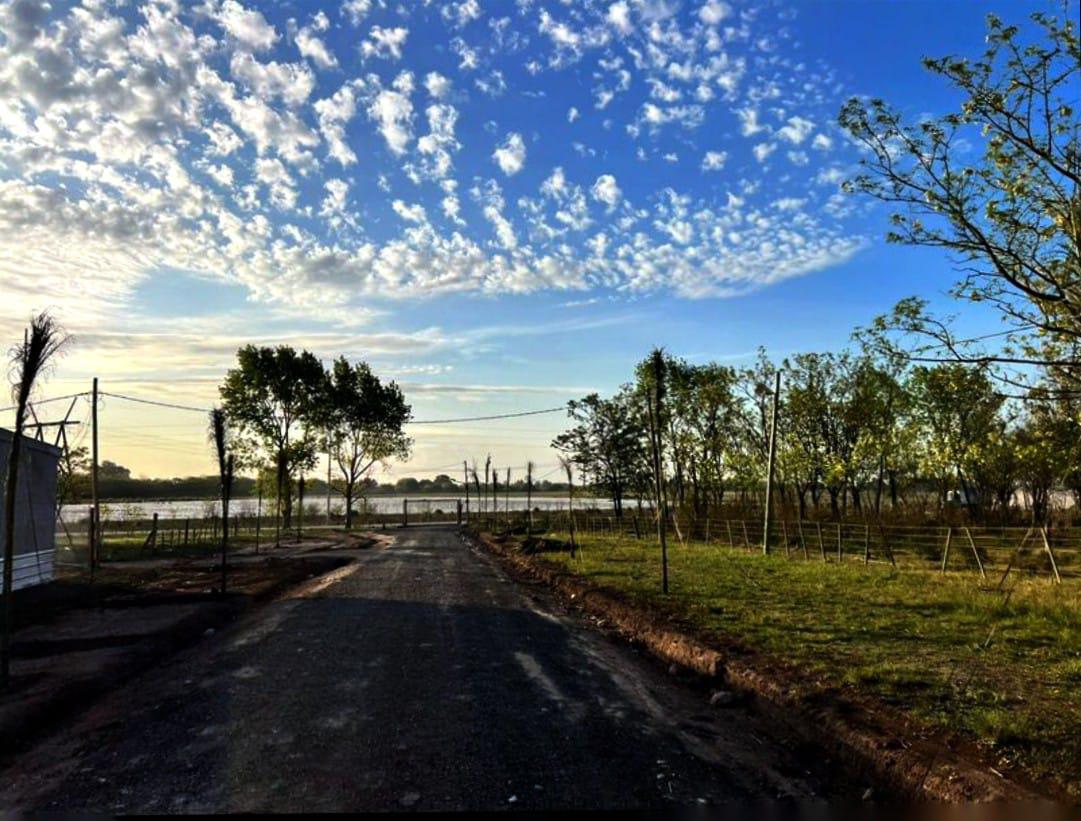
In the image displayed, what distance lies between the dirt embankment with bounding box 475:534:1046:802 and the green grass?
31cm

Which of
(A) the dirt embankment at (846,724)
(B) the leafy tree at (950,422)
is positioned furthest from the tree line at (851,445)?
(A) the dirt embankment at (846,724)

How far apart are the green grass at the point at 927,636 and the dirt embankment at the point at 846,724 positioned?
1.03 feet

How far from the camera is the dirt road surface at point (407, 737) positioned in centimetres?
461

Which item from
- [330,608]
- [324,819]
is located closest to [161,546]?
[330,608]

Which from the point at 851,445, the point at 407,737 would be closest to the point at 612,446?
the point at 851,445

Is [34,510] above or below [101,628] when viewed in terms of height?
above

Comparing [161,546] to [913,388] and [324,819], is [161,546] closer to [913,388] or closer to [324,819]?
[324,819]

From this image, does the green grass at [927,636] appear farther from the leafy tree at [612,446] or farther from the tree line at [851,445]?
the leafy tree at [612,446]

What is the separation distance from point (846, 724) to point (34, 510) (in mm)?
18948

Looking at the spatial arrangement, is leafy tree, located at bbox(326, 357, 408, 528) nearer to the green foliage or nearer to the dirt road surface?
the green foliage

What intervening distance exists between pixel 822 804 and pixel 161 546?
105 ft

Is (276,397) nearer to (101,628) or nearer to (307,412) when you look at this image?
(307,412)

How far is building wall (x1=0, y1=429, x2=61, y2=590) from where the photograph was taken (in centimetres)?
1589

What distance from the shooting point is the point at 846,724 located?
5.89m
